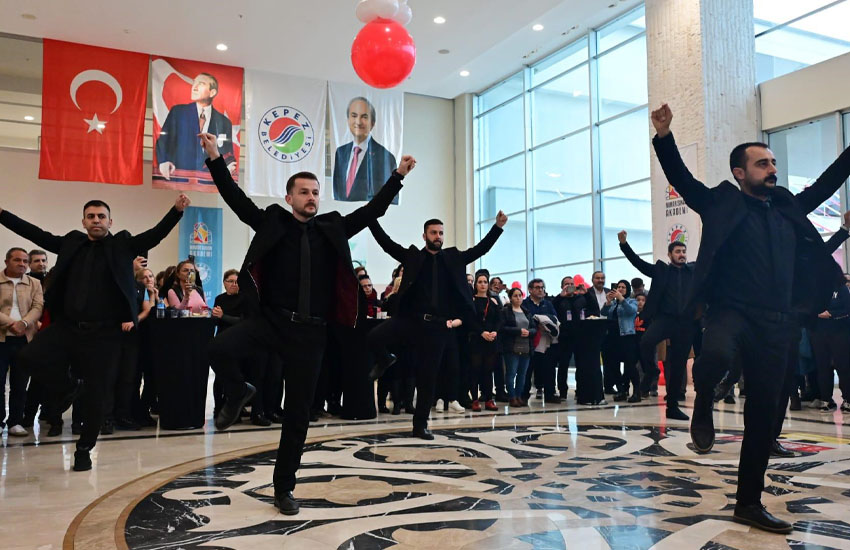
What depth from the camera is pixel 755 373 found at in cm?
299

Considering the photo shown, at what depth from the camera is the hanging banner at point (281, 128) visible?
13.1 m

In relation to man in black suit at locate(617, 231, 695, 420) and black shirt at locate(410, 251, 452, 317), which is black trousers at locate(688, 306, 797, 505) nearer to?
black shirt at locate(410, 251, 452, 317)

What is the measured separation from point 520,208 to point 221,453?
13.1 meters

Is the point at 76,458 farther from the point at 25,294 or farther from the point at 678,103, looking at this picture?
the point at 678,103

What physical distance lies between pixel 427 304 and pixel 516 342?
2.84 m

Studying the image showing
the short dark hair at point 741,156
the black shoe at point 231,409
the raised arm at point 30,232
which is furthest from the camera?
the raised arm at point 30,232

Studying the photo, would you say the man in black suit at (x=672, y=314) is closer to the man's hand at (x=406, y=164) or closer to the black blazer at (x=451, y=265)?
the black blazer at (x=451, y=265)

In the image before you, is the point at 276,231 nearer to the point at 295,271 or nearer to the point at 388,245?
the point at 295,271

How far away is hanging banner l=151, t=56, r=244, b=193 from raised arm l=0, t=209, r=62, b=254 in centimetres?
821

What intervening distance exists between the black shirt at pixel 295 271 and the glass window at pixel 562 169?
39.9ft

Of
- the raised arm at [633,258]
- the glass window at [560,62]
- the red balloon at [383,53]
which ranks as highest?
the glass window at [560,62]

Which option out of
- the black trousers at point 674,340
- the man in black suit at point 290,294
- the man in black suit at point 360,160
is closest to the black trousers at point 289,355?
the man in black suit at point 290,294

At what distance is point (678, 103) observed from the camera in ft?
37.7

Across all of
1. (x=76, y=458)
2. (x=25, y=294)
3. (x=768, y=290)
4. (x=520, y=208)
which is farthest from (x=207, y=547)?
(x=520, y=208)
